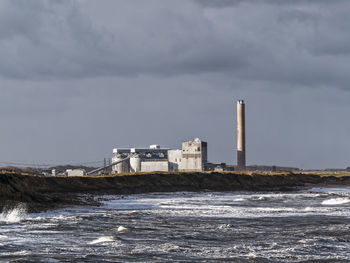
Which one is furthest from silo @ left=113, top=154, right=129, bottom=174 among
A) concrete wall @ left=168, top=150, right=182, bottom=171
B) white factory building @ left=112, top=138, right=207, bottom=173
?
concrete wall @ left=168, top=150, right=182, bottom=171

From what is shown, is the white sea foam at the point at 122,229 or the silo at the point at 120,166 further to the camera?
the silo at the point at 120,166

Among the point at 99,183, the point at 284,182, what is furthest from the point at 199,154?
the point at 99,183

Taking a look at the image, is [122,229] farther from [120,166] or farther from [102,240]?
[120,166]

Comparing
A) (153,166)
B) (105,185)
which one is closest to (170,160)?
(153,166)

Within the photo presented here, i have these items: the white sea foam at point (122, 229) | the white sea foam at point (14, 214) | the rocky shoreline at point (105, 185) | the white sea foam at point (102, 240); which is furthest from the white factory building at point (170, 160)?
the white sea foam at point (102, 240)

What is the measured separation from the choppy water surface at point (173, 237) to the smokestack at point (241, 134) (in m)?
111

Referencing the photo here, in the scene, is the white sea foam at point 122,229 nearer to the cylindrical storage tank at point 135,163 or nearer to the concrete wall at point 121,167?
the cylindrical storage tank at point 135,163

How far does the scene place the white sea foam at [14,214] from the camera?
112 feet

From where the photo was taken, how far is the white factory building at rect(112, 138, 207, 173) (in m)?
145

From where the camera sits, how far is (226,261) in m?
20.3

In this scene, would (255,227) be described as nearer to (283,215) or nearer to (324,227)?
(324,227)

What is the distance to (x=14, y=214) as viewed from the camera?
3669 centimetres

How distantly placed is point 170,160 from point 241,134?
18.6 meters

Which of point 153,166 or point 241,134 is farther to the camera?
point 241,134
